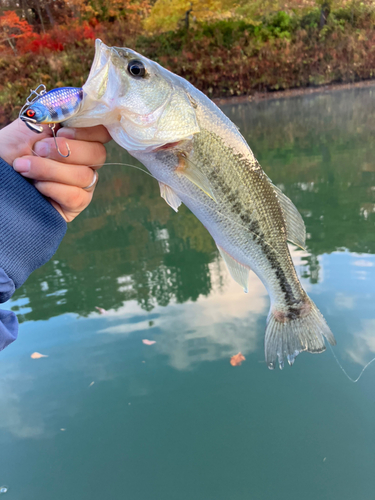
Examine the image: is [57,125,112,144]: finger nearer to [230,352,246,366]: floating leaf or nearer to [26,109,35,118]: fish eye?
[26,109,35,118]: fish eye

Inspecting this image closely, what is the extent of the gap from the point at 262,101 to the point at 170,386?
19908 millimetres

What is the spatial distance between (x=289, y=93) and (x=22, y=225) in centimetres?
2258

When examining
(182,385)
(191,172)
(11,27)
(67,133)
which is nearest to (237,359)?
(182,385)

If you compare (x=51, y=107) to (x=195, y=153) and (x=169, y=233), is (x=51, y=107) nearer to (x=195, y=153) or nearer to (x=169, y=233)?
(x=195, y=153)

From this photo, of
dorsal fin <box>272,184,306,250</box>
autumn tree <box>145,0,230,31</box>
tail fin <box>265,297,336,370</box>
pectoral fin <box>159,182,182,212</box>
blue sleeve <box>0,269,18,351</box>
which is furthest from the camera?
autumn tree <box>145,0,230,31</box>

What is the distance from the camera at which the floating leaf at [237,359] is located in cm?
333

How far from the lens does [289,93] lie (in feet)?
69.5

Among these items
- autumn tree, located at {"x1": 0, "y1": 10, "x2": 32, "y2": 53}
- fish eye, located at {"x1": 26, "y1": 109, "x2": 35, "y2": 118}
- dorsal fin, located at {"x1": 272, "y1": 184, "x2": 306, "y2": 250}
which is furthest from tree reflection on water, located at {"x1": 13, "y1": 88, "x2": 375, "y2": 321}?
autumn tree, located at {"x1": 0, "y1": 10, "x2": 32, "y2": 53}

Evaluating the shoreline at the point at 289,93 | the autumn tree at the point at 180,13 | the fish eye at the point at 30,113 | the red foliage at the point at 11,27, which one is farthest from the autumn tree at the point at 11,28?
the fish eye at the point at 30,113

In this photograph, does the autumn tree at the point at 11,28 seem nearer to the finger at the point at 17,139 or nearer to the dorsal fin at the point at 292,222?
the finger at the point at 17,139

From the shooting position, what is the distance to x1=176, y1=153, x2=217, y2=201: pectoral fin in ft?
4.72

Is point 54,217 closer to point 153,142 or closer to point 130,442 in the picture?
point 153,142

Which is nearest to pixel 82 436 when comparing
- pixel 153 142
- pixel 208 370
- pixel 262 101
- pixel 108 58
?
pixel 208 370

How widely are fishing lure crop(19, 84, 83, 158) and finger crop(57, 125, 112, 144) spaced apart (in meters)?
0.17
